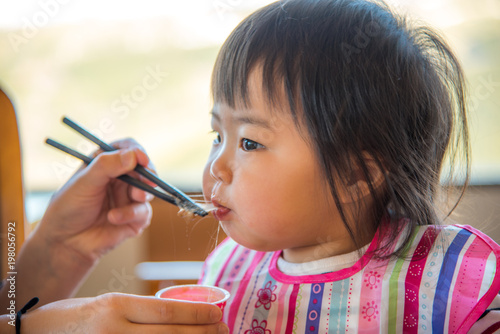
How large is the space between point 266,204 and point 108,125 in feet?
3.10

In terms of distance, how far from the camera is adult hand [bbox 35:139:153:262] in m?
1.21

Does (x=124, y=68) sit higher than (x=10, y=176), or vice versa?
(x=124, y=68)

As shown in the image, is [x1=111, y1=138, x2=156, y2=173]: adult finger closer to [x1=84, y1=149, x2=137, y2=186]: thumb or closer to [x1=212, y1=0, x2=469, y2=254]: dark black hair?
[x1=84, y1=149, x2=137, y2=186]: thumb

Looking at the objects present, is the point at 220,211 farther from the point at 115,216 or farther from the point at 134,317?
the point at 115,216

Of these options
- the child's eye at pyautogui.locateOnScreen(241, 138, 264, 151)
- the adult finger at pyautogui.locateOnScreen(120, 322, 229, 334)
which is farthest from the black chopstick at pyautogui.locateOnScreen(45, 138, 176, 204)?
the adult finger at pyautogui.locateOnScreen(120, 322, 229, 334)

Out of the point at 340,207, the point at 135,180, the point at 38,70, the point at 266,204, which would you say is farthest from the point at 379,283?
the point at 38,70

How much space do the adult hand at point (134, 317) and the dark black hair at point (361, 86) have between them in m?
0.39

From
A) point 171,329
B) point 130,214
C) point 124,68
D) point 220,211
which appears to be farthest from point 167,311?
point 124,68

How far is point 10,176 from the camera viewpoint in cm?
119

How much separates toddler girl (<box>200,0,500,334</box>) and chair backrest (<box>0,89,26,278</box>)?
0.55 meters

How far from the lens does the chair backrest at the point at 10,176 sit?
3.85 feet

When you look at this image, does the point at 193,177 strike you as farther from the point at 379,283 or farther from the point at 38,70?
the point at 379,283

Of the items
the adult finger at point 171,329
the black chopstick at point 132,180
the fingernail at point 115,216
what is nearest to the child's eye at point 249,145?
the black chopstick at point 132,180

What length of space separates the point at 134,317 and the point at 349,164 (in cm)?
54
